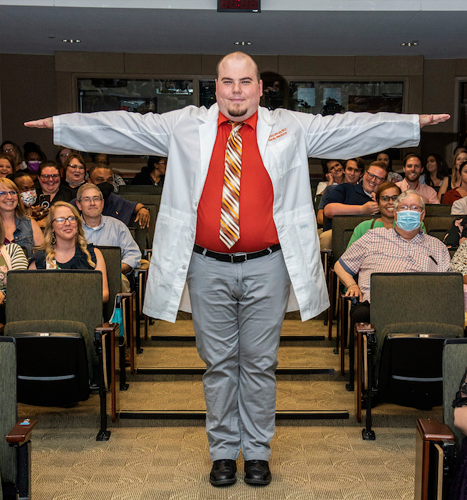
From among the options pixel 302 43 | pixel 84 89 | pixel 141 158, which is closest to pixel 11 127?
pixel 84 89

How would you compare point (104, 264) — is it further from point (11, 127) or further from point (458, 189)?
point (11, 127)

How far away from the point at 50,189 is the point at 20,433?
3.66m

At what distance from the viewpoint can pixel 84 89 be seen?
31.7ft

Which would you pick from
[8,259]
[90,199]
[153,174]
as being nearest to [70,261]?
[8,259]

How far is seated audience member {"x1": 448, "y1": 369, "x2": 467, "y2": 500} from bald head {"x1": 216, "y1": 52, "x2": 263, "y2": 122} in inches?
46.8

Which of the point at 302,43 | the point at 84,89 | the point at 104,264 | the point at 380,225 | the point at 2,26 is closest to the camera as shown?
the point at 104,264

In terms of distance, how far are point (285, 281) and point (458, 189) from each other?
147 inches

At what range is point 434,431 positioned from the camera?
182 centimetres

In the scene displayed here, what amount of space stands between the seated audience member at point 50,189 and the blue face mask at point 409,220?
2787 mm

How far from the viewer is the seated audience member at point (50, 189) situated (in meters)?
5.18

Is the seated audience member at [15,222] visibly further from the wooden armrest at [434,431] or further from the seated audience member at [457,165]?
the seated audience member at [457,165]

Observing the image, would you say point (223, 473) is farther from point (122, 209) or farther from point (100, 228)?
point (122, 209)

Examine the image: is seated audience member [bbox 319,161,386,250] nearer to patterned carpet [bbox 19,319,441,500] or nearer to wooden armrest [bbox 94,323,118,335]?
patterned carpet [bbox 19,319,441,500]

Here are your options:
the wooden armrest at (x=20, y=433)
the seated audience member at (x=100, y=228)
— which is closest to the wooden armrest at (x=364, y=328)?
the wooden armrest at (x=20, y=433)
